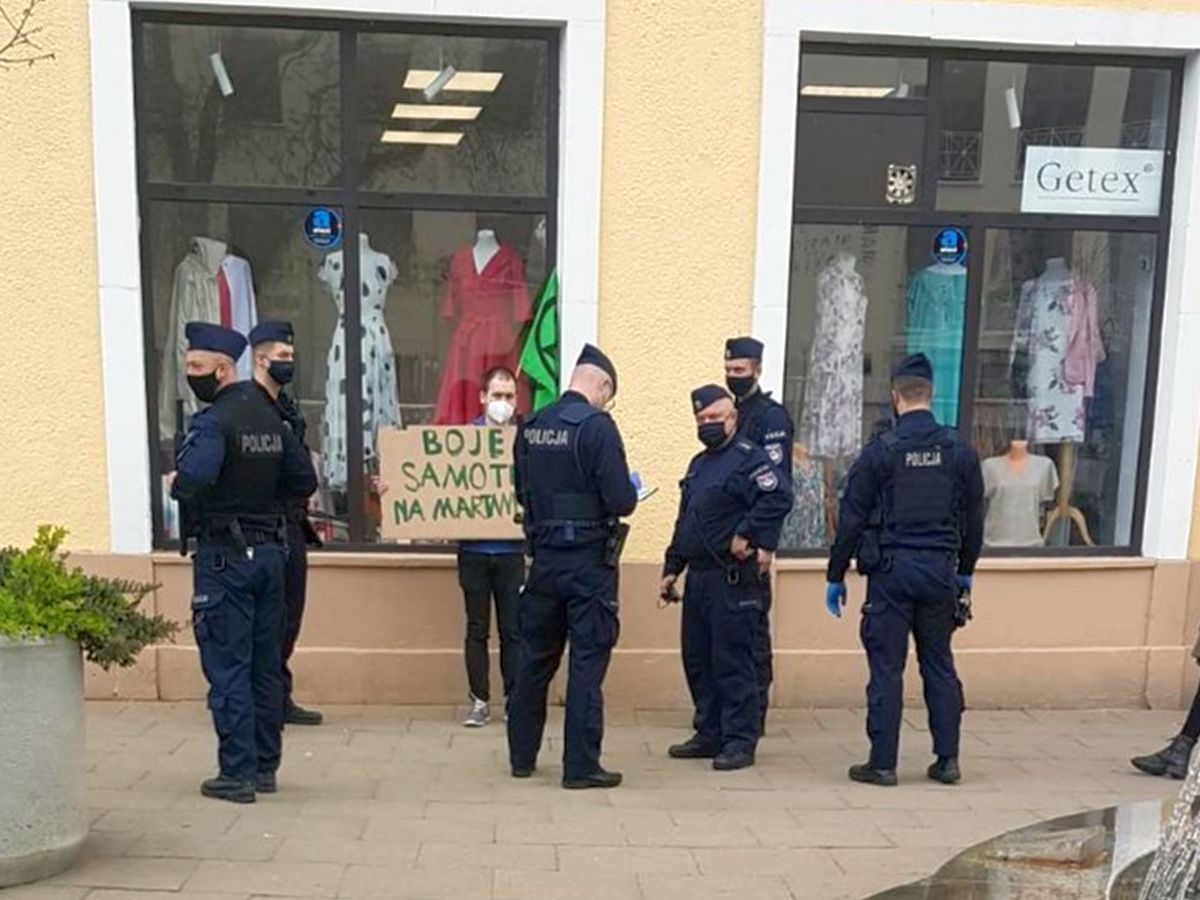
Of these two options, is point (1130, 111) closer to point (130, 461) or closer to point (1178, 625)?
point (1178, 625)

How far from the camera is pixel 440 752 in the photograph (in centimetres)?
572

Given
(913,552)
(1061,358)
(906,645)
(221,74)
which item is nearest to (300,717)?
(906,645)

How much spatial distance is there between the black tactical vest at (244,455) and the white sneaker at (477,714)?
1.92 meters

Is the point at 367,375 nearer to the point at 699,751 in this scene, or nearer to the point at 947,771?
the point at 699,751

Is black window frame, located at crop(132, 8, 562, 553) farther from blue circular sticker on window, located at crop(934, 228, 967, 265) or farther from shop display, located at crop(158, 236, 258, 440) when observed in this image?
blue circular sticker on window, located at crop(934, 228, 967, 265)

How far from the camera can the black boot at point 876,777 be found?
5.41 metres

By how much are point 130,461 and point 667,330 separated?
10.4 ft

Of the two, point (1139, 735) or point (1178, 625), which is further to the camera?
point (1178, 625)

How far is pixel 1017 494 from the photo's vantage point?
714cm

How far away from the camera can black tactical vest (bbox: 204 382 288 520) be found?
183 inches

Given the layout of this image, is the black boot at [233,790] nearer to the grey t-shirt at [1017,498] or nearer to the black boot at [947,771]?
the black boot at [947,771]

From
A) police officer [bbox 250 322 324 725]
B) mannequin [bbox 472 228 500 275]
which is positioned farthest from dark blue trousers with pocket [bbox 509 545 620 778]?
mannequin [bbox 472 228 500 275]

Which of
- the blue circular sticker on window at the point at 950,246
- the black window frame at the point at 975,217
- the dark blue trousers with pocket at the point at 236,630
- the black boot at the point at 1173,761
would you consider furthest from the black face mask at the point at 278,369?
the black boot at the point at 1173,761

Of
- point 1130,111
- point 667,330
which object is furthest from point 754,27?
point 1130,111
